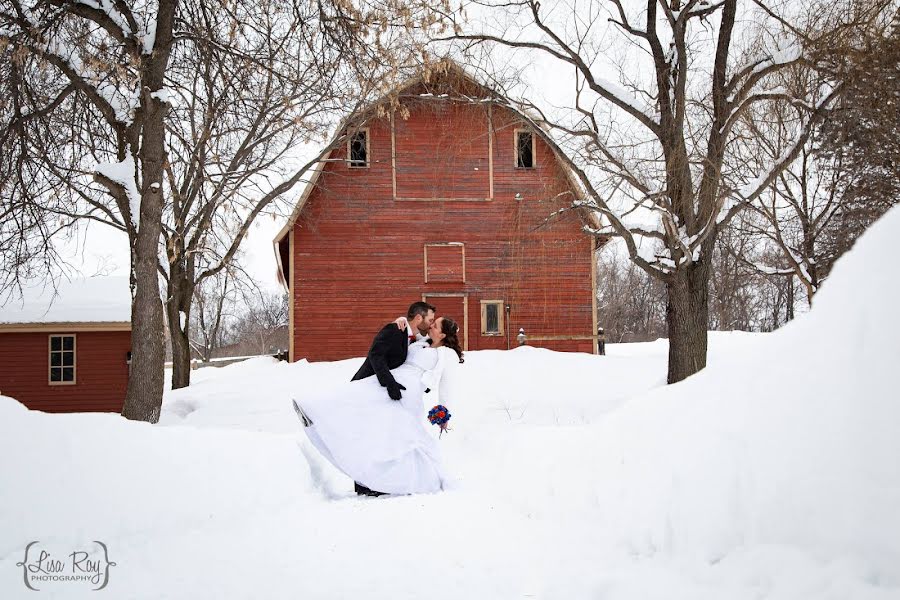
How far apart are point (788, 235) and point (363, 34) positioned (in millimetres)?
18641

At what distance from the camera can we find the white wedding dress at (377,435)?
6.64m

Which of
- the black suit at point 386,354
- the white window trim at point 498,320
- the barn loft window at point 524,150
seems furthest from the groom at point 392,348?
the barn loft window at point 524,150

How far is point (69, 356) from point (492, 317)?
469 inches

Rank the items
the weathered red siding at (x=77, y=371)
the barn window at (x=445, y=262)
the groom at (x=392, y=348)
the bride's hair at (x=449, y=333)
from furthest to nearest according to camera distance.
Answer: the barn window at (x=445, y=262), the weathered red siding at (x=77, y=371), the bride's hair at (x=449, y=333), the groom at (x=392, y=348)

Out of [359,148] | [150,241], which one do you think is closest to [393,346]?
[150,241]

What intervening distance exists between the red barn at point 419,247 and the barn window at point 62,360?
239 inches

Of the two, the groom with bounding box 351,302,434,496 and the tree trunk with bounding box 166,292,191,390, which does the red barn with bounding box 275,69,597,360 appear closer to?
the tree trunk with bounding box 166,292,191,390

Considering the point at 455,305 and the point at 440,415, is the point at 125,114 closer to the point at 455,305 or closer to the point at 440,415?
the point at 440,415

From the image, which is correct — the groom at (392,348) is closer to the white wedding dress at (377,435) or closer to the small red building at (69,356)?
the white wedding dress at (377,435)

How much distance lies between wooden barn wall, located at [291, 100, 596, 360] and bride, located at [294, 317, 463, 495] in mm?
13747

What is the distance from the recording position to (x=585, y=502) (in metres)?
4.51

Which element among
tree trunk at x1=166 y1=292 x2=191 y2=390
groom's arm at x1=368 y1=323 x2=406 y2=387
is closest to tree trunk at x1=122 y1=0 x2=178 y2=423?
groom's arm at x1=368 y1=323 x2=406 y2=387

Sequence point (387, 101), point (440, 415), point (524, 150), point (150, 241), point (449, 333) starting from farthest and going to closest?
1. point (524, 150)
2. point (387, 101)
3. point (150, 241)
4. point (440, 415)
5. point (449, 333)

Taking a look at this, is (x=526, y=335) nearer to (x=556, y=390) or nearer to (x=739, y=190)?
(x=556, y=390)
